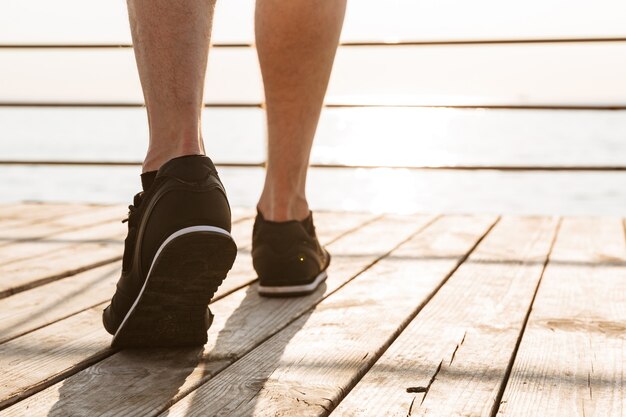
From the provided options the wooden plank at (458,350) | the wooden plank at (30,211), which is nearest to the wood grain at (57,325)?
the wooden plank at (458,350)

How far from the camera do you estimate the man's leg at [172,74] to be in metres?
1.04

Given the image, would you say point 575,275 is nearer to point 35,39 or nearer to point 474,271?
point 474,271

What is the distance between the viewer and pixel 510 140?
2764cm

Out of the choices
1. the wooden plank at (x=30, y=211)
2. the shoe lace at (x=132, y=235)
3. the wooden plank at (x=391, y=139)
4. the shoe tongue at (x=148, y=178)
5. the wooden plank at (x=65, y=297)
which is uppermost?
the shoe tongue at (x=148, y=178)

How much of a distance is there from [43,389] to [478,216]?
1.77 metres

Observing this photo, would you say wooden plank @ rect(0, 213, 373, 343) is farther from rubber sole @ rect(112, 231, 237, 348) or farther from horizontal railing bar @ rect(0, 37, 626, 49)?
horizontal railing bar @ rect(0, 37, 626, 49)

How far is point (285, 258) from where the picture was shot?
1.41 m

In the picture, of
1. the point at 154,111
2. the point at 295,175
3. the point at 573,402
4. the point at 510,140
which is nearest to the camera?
the point at 573,402

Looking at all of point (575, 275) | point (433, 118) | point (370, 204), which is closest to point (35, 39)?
point (575, 275)

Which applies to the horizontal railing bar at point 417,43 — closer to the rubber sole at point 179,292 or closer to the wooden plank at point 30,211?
the wooden plank at point 30,211

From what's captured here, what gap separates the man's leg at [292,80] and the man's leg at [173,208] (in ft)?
1.08

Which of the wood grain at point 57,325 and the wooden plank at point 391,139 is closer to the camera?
the wood grain at point 57,325

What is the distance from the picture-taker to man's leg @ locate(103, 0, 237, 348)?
0.96 metres

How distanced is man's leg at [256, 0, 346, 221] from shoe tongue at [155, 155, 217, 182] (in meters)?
0.44
